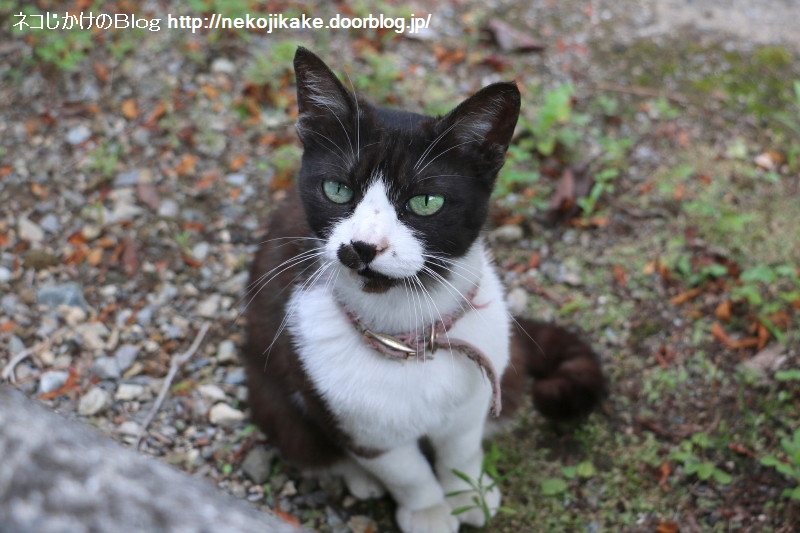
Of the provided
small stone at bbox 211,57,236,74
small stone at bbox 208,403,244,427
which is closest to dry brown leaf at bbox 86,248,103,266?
small stone at bbox 208,403,244,427

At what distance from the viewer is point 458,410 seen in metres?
2.32

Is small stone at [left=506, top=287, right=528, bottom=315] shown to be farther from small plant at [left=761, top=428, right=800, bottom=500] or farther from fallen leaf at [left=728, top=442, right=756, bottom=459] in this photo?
small plant at [left=761, top=428, right=800, bottom=500]

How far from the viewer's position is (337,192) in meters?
2.07

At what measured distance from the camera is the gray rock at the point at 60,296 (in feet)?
10.3

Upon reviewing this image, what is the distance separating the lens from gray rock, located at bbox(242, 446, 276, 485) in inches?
107

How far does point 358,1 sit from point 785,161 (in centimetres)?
245

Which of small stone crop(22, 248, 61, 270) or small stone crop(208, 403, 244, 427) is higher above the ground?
small stone crop(22, 248, 61, 270)

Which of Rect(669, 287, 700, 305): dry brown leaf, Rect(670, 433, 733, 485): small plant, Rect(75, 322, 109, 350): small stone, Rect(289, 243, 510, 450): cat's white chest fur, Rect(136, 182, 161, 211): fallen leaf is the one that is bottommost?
Rect(75, 322, 109, 350): small stone

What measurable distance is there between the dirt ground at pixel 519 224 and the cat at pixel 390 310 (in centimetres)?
26

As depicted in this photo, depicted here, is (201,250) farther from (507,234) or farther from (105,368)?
(507,234)

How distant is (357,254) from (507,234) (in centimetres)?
172

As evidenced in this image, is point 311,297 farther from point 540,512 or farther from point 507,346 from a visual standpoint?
point 540,512

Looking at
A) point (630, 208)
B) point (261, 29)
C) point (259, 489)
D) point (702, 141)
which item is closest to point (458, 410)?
point (259, 489)

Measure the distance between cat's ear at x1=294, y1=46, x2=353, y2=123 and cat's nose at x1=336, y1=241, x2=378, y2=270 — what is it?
1.30 feet
